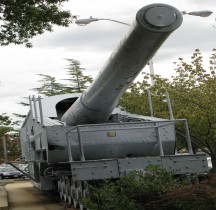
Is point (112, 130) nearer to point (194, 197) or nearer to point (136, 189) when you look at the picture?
point (136, 189)

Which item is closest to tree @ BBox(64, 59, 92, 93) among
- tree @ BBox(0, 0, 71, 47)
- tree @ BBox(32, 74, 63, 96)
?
tree @ BBox(32, 74, 63, 96)

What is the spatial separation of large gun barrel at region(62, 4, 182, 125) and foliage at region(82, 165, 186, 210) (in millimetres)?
1465

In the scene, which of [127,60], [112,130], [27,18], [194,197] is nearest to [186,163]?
[112,130]

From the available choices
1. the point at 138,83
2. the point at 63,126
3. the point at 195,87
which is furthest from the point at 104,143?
the point at 138,83

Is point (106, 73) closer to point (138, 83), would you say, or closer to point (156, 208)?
point (156, 208)

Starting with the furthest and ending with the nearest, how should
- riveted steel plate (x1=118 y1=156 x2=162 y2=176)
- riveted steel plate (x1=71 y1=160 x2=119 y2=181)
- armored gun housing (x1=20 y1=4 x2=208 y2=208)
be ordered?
riveted steel plate (x1=118 y1=156 x2=162 y2=176) < riveted steel plate (x1=71 y1=160 x2=119 y2=181) < armored gun housing (x1=20 y1=4 x2=208 y2=208)

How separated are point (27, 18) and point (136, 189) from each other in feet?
14.0

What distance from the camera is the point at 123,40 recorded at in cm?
767

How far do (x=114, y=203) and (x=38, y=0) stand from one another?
15.3 feet

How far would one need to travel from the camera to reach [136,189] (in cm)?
850

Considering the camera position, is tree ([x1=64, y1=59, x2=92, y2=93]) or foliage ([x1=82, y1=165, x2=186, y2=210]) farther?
tree ([x1=64, y1=59, x2=92, y2=93])

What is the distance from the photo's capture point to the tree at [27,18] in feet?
33.4

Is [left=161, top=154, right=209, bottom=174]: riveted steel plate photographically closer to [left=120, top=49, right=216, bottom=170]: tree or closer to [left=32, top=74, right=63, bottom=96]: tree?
[left=120, top=49, right=216, bottom=170]: tree

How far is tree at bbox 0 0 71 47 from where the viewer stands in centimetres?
1018
